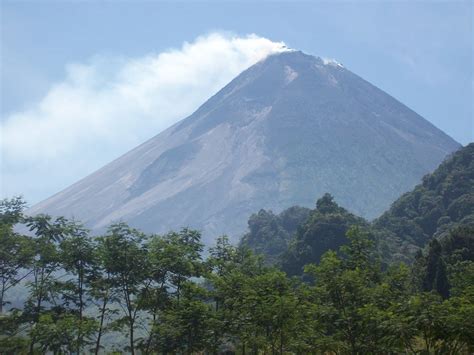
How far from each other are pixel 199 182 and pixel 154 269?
178 meters

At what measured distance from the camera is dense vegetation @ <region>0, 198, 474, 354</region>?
15.9 m

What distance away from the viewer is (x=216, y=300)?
65.4ft

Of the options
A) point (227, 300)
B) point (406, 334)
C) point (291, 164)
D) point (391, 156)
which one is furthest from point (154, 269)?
point (391, 156)

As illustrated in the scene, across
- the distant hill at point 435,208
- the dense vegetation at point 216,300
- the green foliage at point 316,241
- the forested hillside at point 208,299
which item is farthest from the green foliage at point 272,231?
the dense vegetation at point 216,300

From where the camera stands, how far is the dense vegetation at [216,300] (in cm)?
1585

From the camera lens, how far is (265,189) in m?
179

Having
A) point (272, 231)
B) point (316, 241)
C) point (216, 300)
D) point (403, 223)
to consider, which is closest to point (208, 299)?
point (216, 300)

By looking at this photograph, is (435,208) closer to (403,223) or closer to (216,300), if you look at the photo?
(403,223)

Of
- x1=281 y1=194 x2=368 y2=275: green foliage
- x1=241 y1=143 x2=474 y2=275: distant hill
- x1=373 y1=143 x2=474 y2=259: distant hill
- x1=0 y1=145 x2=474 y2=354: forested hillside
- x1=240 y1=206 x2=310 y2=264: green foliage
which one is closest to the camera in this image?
x1=0 y1=145 x2=474 y2=354: forested hillside

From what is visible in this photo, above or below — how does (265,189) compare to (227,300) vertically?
above

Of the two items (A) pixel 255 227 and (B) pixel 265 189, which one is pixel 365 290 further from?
(B) pixel 265 189

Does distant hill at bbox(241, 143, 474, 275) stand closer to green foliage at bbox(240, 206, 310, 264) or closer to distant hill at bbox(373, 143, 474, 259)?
distant hill at bbox(373, 143, 474, 259)

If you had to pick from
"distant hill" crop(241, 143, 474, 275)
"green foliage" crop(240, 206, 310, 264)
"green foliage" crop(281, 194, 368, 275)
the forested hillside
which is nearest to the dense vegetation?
the forested hillside

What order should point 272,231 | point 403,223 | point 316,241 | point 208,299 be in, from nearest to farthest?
point 208,299 < point 316,241 < point 403,223 < point 272,231
